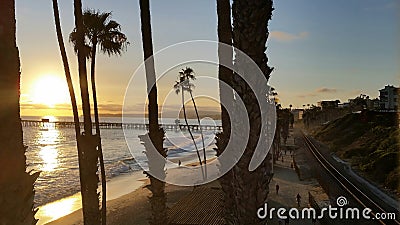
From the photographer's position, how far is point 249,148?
5.37 m

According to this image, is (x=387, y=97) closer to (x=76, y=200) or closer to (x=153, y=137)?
(x=76, y=200)

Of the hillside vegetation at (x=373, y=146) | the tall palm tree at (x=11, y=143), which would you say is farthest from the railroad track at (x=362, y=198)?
the tall palm tree at (x=11, y=143)

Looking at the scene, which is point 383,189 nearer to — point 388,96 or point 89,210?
point 89,210

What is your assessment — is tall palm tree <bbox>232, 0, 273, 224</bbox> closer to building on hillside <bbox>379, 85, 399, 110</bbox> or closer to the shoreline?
the shoreline

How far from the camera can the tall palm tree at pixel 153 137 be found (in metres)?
8.84

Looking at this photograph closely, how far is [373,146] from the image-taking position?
138 feet

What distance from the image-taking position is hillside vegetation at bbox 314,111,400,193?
29328 mm

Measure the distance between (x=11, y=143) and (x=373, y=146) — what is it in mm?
44753

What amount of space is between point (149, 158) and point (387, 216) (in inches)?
525

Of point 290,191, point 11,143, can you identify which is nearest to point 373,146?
point 290,191

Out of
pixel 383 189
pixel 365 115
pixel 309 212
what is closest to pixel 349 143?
pixel 365 115

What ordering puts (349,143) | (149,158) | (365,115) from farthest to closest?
(365,115), (349,143), (149,158)

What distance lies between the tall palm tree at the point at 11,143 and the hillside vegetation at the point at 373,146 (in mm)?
25812

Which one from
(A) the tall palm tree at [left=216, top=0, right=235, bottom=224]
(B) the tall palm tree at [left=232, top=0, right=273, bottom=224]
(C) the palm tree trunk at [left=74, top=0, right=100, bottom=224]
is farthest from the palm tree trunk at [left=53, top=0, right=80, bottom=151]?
(B) the tall palm tree at [left=232, top=0, right=273, bottom=224]
